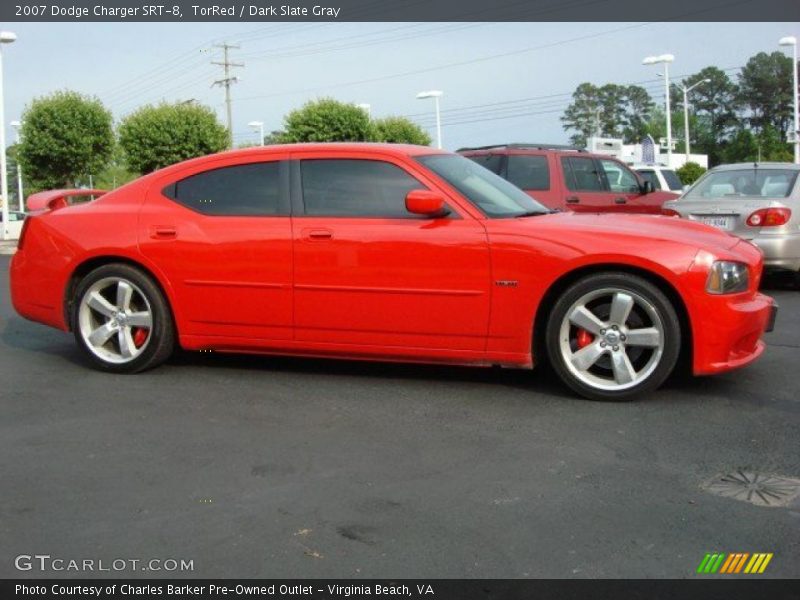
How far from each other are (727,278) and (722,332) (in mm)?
301

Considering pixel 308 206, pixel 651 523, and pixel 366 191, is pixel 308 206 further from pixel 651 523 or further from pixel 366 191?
pixel 651 523

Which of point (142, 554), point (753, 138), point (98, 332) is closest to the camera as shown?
point (142, 554)

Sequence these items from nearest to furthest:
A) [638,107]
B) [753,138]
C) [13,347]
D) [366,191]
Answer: [366,191], [13,347], [753,138], [638,107]

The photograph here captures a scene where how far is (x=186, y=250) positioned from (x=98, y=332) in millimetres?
855

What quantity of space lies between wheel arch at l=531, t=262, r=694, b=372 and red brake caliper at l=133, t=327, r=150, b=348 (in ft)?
8.30

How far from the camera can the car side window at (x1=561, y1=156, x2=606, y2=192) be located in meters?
11.7

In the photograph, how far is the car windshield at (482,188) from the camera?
547cm

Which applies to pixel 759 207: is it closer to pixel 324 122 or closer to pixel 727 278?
pixel 727 278

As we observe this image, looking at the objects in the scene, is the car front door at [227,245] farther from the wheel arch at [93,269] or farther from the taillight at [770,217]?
the taillight at [770,217]

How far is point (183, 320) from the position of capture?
19.1 feet

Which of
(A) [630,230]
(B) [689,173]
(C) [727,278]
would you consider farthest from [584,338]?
(B) [689,173]

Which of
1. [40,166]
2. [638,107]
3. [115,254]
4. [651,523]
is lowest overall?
[651,523]

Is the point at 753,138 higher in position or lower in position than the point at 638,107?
lower

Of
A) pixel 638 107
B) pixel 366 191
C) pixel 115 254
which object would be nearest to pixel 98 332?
pixel 115 254
